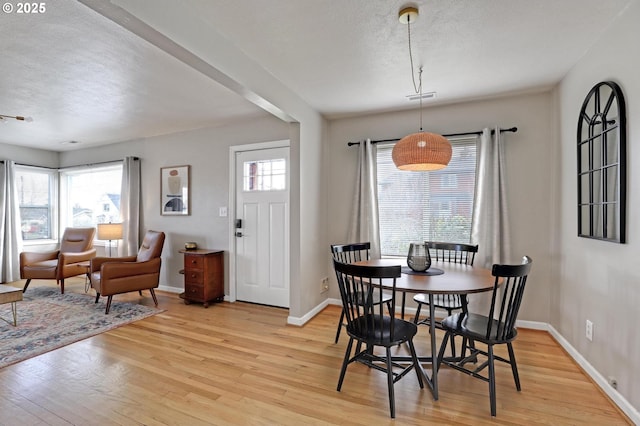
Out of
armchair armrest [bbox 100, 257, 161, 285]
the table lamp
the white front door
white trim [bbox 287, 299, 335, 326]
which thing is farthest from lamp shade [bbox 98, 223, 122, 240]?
white trim [bbox 287, 299, 335, 326]

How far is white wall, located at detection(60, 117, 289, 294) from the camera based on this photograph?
408 centimetres

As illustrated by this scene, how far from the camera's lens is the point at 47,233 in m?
5.84

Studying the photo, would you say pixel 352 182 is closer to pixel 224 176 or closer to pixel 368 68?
pixel 368 68

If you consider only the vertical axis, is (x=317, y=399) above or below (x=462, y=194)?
below

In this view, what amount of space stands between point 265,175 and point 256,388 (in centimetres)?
254

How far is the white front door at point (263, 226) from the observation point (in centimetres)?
381

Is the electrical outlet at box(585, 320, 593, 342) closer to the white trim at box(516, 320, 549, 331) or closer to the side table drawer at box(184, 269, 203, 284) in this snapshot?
the white trim at box(516, 320, 549, 331)

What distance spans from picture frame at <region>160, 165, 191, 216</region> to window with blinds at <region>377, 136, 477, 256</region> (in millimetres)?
2864

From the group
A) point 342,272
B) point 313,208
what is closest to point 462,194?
point 313,208

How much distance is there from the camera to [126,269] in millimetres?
3680

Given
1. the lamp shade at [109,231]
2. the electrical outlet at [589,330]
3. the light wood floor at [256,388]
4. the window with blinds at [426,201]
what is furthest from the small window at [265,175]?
the electrical outlet at [589,330]

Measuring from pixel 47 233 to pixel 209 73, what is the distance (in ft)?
19.9

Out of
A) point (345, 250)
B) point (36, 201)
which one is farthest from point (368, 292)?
point (36, 201)

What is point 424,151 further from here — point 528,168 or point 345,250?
point 528,168
